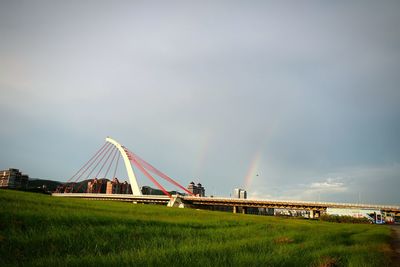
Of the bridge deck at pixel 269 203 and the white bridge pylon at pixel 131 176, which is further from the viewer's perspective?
the white bridge pylon at pixel 131 176

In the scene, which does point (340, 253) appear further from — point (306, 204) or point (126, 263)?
point (306, 204)

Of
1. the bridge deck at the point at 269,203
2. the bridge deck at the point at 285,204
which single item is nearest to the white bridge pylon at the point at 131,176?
the bridge deck at the point at 269,203

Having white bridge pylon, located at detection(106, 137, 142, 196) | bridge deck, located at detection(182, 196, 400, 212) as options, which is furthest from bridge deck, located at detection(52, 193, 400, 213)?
white bridge pylon, located at detection(106, 137, 142, 196)

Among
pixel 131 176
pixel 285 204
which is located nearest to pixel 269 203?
pixel 285 204

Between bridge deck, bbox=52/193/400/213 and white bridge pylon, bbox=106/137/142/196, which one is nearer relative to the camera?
bridge deck, bbox=52/193/400/213

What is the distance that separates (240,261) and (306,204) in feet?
423

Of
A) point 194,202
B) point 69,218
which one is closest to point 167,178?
point 194,202

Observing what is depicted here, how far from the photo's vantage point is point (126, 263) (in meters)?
6.21

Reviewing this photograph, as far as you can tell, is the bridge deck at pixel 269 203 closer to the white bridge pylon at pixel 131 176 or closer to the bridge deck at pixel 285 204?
the bridge deck at pixel 285 204

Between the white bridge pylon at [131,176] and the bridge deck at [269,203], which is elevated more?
the white bridge pylon at [131,176]

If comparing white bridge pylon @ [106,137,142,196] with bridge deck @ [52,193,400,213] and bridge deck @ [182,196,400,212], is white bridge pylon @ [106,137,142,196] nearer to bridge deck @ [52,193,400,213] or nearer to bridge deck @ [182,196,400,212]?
bridge deck @ [52,193,400,213]

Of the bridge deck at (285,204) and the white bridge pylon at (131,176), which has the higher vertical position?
the white bridge pylon at (131,176)

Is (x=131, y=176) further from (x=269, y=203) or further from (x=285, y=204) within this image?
(x=285, y=204)

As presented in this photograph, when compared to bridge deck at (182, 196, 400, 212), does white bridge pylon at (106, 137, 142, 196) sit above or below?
above
